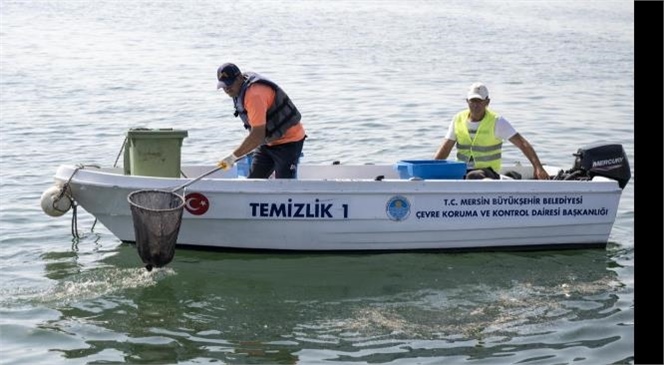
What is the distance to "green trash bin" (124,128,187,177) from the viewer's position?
9352mm

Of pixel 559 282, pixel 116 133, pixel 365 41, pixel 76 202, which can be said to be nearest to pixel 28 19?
pixel 365 41

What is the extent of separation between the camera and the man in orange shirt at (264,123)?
9219mm

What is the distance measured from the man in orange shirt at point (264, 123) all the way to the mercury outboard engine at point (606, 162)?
2.69 meters

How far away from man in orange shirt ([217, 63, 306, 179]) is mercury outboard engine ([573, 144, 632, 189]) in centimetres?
269

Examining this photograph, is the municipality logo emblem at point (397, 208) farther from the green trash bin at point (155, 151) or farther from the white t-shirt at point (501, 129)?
the green trash bin at point (155, 151)

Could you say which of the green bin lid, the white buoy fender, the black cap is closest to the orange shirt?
the black cap

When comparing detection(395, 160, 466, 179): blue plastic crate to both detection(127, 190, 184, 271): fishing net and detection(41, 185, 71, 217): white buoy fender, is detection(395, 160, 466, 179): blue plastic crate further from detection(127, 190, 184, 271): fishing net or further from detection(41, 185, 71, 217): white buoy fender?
detection(41, 185, 71, 217): white buoy fender

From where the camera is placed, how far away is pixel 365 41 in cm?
2666

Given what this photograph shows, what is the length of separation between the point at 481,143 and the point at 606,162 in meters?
1.16

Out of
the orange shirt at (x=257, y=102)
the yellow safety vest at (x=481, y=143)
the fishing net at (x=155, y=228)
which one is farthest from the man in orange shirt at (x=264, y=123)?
the yellow safety vest at (x=481, y=143)

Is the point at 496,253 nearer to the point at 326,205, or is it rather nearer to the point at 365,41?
the point at 326,205

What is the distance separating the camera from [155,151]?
9422 mm

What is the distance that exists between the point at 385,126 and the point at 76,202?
8587 mm

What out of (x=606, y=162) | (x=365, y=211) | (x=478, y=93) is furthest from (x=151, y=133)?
(x=606, y=162)
